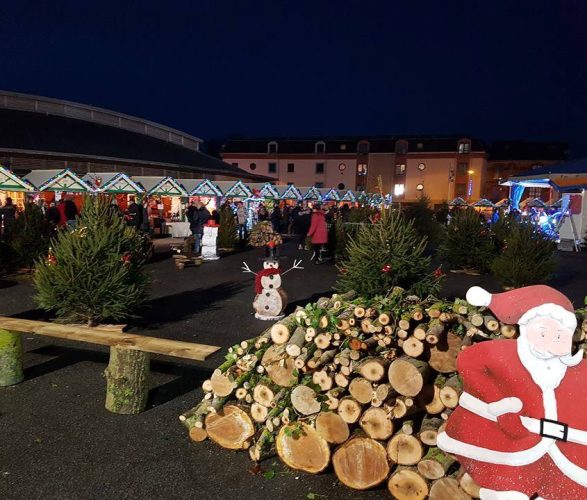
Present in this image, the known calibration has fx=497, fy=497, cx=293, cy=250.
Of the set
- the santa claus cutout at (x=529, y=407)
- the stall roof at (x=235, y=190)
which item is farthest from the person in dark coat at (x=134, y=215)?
the santa claus cutout at (x=529, y=407)

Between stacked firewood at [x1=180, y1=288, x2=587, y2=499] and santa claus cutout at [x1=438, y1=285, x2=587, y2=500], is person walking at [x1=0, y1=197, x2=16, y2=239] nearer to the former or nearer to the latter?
stacked firewood at [x1=180, y1=288, x2=587, y2=499]

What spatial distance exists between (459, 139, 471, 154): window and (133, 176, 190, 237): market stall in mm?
41622

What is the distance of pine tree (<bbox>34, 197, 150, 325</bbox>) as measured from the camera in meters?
7.68

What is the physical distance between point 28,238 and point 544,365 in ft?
43.1

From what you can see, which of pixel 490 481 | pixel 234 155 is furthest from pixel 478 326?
pixel 234 155

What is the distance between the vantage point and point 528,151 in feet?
199

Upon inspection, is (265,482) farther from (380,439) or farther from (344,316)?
(344,316)

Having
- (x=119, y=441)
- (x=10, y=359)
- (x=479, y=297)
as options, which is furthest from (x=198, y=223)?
(x=479, y=297)

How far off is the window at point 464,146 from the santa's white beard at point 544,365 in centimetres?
6082

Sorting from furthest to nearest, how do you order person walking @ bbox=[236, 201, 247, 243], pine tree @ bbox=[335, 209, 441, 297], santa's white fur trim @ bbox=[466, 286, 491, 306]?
1. person walking @ bbox=[236, 201, 247, 243]
2. pine tree @ bbox=[335, 209, 441, 297]
3. santa's white fur trim @ bbox=[466, 286, 491, 306]

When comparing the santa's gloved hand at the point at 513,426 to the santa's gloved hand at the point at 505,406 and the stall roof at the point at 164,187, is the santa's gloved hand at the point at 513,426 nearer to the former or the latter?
the santa's gloved hand at the point at 505,406

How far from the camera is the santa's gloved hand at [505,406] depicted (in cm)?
279

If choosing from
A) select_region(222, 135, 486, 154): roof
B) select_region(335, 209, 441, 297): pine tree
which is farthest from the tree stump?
select_region(222, 135, 486, 154): roof

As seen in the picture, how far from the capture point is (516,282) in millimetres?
11562
